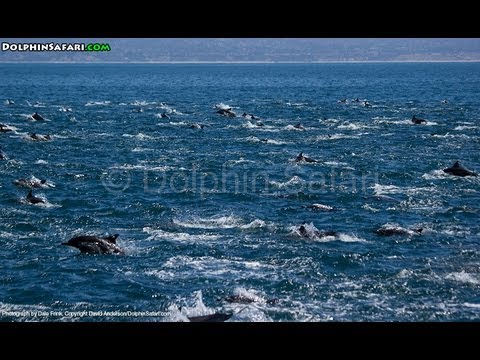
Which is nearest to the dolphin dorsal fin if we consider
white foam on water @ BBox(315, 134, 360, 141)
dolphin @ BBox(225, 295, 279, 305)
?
dolphin @ BBox(225, 295, 279, 305)

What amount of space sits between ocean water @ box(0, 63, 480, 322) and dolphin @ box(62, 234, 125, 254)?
1.22 ft

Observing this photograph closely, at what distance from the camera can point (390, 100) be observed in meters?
107

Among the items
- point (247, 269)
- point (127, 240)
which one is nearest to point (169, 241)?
point (127, 240)

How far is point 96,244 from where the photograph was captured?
84.8ft

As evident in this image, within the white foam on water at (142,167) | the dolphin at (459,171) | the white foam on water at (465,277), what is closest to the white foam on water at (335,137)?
the dolphin at (459,171)

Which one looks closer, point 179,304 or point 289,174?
point 179,304

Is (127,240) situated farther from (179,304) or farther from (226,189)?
(226,189)

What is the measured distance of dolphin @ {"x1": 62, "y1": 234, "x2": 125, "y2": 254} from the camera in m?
25.6

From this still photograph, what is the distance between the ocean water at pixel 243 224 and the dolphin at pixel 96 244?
0.37m

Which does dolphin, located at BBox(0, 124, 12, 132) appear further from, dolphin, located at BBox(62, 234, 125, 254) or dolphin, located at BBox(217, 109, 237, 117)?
dolphin, located at BBox(62, 234, 125, 254)

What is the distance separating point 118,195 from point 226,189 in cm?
646

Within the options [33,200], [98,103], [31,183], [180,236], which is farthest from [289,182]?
[98,103]

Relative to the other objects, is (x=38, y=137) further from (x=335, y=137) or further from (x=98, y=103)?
(x=98, y=103)

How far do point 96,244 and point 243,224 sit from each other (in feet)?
23.8
